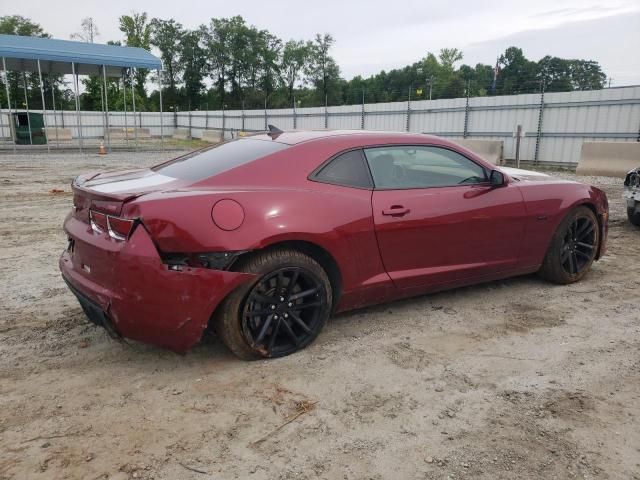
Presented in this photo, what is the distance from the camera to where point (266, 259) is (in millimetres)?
3115

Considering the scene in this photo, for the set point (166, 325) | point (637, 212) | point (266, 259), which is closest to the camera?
point (166, 325)

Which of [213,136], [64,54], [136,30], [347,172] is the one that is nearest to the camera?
[347,172]

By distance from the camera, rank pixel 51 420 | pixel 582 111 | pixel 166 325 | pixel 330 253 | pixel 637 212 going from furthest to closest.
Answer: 1. pixel 582 111
2. pixel 637 212
3. pixel 330 253
4. pixel 166 325
5. pixel 51 420

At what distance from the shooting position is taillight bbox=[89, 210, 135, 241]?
2.87 m

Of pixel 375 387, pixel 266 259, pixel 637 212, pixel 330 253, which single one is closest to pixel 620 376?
pixel 375 387

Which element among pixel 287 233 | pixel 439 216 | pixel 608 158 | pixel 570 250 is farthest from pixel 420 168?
pixel 608 158

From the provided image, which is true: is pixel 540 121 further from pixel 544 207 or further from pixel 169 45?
pixel 169 45

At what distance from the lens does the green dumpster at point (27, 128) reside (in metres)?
24.5

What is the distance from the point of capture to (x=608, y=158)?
13.7 metres

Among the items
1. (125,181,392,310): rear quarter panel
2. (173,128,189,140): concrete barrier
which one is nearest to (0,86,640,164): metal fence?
(125,181,392,310): rear quarter panel

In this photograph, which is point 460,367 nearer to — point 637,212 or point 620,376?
point 620,376

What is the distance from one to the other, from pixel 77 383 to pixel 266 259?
1307mm

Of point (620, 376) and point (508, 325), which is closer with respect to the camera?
point (620, 376)

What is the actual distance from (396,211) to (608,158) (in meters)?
12.5
